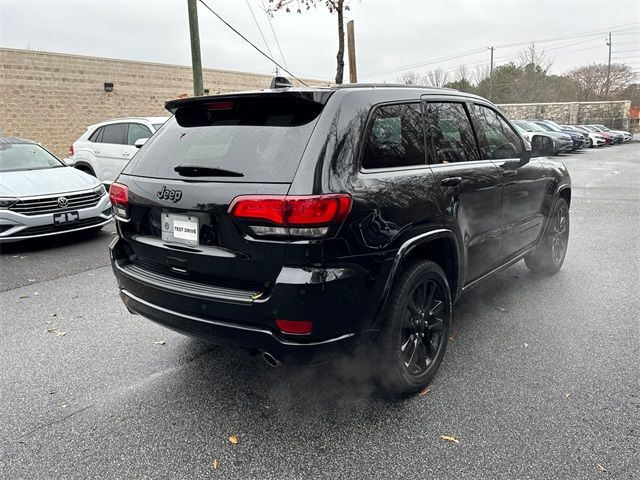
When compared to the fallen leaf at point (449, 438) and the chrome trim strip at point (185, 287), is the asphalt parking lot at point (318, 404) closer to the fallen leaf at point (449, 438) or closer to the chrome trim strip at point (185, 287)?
the fallen leaf at point (449, 438)

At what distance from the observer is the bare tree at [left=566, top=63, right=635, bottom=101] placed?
56750 mm

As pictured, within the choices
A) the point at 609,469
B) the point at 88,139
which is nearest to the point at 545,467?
the point at 609,469

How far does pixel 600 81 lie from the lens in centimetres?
5750

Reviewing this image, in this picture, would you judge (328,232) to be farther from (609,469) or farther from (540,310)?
(540,310)

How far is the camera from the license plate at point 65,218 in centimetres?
661

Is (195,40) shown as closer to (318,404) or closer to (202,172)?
(202,172)

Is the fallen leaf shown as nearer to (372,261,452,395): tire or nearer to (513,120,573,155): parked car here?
(372,261,452,395): tire

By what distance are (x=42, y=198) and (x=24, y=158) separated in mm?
1659

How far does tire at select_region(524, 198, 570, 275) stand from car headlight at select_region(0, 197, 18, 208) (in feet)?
20.5

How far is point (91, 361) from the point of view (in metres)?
3.46

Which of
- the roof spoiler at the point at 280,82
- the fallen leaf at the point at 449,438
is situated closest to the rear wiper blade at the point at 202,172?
the roof spoiler at the point at 280,82

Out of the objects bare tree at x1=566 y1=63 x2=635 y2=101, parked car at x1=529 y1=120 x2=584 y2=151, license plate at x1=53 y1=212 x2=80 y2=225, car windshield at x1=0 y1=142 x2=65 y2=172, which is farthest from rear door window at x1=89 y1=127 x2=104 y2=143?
bare tree at x1=566 y1=63 x2=635 y2=101

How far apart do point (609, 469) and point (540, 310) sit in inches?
83.5

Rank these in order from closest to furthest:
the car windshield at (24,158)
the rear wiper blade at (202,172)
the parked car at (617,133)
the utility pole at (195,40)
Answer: the rear wiper blade at (202,172) → the car windshield at (24,158) → the utility pole at (195,40) → the parked car at (617,133)
